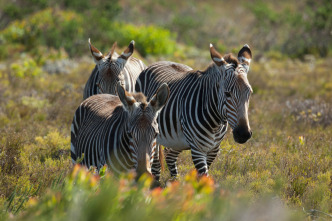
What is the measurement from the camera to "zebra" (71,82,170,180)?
4363mm

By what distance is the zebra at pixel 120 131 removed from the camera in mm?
4363

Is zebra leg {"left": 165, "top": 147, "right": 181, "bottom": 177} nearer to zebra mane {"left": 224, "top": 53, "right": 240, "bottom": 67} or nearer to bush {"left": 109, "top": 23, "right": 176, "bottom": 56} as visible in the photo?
zebra mane {"left": 224, "top": 53, "right": 240, "bottom": 67}

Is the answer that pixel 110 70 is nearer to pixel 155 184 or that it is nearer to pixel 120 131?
pixel 155 184

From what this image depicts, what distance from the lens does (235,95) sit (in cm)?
552

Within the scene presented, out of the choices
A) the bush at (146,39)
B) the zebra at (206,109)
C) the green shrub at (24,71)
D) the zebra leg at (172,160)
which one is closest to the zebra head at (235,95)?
the zebra at (206,109)

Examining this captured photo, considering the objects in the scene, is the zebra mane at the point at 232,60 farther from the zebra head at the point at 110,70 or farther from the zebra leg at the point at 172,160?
the zebra head at the point at 110,70

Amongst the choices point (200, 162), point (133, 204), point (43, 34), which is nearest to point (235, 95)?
point (200, 162)

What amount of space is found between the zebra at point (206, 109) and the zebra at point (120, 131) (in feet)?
2.16

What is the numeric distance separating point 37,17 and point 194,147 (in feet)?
61.5

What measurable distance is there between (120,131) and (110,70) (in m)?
3.07

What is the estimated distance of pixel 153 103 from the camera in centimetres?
459

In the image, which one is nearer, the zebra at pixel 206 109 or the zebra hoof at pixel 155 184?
the zebra at pixel 206 109

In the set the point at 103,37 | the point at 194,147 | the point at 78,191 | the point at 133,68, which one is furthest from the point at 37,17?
the point at 78,191

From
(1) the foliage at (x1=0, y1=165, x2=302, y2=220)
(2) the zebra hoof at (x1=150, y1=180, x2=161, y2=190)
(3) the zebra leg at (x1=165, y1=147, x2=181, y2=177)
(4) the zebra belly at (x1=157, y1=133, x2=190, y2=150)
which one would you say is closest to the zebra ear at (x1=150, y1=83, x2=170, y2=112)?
(1) the foliage at (x1=0, y1=165, x2=302, y2=220)
